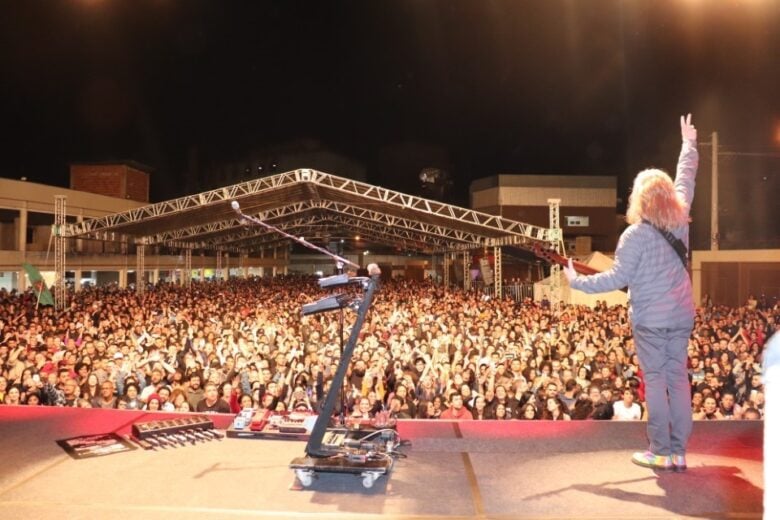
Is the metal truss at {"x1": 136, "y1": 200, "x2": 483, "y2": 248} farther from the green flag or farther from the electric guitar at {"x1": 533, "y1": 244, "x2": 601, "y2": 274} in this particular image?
the electric guitar at {"x1": 533, "y1": 244, "x2": 601, "y2": 274}

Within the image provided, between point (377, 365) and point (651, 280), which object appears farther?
point (377, 365)

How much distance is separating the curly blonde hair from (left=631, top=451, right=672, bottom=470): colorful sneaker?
1.11 metres

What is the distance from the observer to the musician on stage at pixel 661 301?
261 centimetres

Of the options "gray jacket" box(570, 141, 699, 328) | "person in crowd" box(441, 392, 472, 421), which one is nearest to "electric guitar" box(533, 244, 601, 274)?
"gray jacket" box(570, 141, 699, 328)

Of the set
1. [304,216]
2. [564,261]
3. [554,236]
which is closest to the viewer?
[564,261]

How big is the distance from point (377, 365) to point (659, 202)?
587cm

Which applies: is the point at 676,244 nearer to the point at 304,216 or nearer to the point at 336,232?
the point at 304,216

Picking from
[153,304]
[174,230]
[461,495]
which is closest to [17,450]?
[461,495]

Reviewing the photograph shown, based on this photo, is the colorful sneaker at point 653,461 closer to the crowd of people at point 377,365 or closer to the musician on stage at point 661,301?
the musician on stage at point 661,301

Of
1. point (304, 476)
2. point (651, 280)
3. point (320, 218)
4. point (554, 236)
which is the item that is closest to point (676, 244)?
point (651, 280)

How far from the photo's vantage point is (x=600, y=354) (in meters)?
8.83

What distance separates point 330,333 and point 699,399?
6572 mm

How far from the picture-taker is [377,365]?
315 inches

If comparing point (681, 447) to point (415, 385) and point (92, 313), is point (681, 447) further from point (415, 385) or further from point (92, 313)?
point (92, 313)
